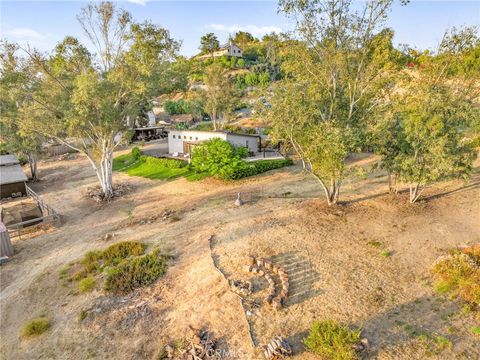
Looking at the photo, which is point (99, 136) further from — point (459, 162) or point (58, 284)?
point (459, 162)

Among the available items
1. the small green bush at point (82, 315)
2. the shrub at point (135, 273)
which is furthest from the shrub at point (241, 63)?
the small green bush at point (82, 315)

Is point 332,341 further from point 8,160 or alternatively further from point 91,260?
point 8,160

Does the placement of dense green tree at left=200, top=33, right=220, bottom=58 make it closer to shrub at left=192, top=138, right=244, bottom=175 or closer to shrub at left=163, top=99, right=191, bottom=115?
shrub at left=163, top=99, right=191, bottom=115

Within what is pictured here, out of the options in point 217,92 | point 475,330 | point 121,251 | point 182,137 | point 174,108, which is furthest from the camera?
point 174,108

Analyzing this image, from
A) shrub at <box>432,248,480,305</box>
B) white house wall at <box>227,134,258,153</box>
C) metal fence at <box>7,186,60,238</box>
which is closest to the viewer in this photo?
shrub at <box>432,248,480,305</box>

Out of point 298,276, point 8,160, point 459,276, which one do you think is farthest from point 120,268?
point 8,160

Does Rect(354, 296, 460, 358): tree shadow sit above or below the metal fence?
below

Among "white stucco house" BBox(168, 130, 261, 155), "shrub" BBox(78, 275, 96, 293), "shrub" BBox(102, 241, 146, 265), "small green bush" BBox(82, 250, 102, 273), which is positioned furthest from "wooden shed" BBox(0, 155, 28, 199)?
"shrub" BBox(78, 275, 96, 293)
